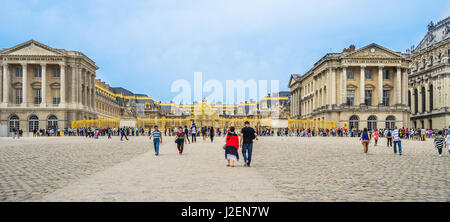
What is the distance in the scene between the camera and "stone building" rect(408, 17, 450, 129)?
65.4 m

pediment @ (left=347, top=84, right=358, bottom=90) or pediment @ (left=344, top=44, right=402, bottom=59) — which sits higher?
pediment @ (left=344, top=44, right=402, bottom=59)

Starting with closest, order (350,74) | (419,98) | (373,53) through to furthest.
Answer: (373,53)
(350,74)
(419,98)

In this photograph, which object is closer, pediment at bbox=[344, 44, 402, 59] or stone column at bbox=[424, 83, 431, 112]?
pediment at bbox=[344, 44, 402, 59]

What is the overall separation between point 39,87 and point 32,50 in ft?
19.1

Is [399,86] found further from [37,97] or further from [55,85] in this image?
[37,97]

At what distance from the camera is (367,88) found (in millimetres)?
64562

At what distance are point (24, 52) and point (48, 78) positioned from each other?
5.13 meters

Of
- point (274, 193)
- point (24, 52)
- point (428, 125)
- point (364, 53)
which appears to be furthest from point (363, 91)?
point (274, 193)

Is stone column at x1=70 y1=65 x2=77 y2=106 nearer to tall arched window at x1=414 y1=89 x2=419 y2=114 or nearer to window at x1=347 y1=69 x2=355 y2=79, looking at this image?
window at x1=347 y1=69 x2=355 y2=79

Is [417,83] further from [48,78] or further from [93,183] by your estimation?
[93,183]

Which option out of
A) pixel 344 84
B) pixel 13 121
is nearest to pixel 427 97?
pixel 344 84

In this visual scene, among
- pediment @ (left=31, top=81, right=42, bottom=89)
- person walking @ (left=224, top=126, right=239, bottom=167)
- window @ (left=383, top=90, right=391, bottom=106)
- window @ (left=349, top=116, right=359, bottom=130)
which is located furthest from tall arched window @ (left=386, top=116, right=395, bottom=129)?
pediment @ (left=31, top=81, right=42, bottom=89)

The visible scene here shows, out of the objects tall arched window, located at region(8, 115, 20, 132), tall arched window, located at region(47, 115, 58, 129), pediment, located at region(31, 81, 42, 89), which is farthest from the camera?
pediment, located at region(31, 81, 42, 89)

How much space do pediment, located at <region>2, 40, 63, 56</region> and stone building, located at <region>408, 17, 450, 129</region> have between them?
6327 centimetres
